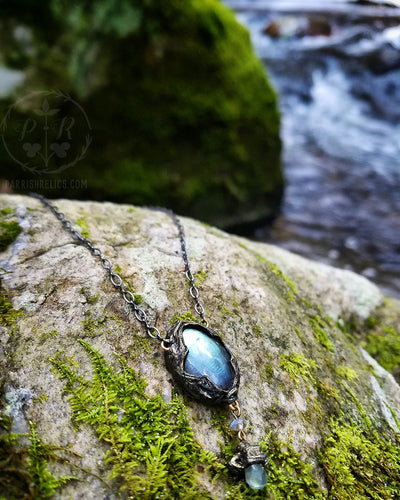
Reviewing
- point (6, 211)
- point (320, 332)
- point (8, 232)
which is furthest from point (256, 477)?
point (6, 211)

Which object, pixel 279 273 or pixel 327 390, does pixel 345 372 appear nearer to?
pixel 327 390

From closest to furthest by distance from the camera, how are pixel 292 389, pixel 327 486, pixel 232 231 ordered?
pixel 327 486, pixel 292 389, pixel 232 231

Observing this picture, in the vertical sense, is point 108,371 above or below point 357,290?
above

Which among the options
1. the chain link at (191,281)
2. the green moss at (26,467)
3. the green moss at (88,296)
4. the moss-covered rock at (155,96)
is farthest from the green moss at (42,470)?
the moss-covered rock at (155,96)

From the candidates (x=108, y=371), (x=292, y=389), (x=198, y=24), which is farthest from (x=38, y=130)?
(x=292, y=389)

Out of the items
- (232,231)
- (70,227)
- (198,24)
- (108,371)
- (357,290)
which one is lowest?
(232,231)

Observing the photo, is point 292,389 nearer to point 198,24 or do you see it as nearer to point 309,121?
point 198,24
